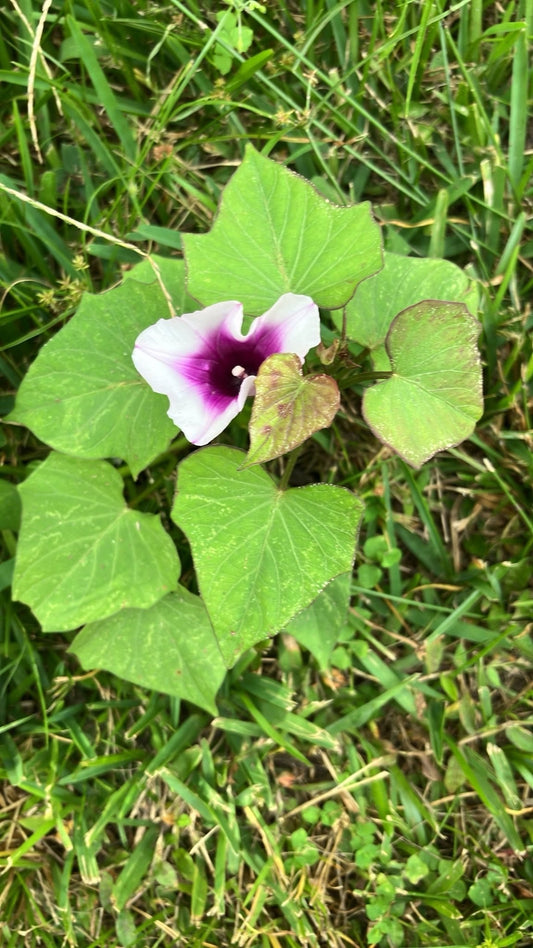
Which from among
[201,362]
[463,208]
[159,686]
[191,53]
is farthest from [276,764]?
[191,53]

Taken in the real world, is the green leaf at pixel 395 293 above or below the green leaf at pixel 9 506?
above

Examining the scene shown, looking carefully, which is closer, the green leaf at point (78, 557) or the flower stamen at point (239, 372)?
the flower stamen at point (239, 372)

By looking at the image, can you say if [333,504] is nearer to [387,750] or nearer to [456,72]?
[387,750]

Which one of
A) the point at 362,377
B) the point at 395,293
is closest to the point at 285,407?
the point at 362,377

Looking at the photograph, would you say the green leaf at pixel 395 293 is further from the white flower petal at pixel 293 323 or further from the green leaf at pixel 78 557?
the green leaf at pixel 78 557

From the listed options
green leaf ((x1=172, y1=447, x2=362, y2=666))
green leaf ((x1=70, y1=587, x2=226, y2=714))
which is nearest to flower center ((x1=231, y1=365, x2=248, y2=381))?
green leaf ((x1=172, y1=447, x2=362, y2=666))

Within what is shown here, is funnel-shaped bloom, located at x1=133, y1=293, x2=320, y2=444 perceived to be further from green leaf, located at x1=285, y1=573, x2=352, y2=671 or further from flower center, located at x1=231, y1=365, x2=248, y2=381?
green leaf, located at x1=285, y1=573, x2=352, y2=671

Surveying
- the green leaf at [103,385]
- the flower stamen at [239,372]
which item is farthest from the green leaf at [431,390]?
the green leaf at [103,385]

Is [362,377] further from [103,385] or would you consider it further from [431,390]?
[103,385]
